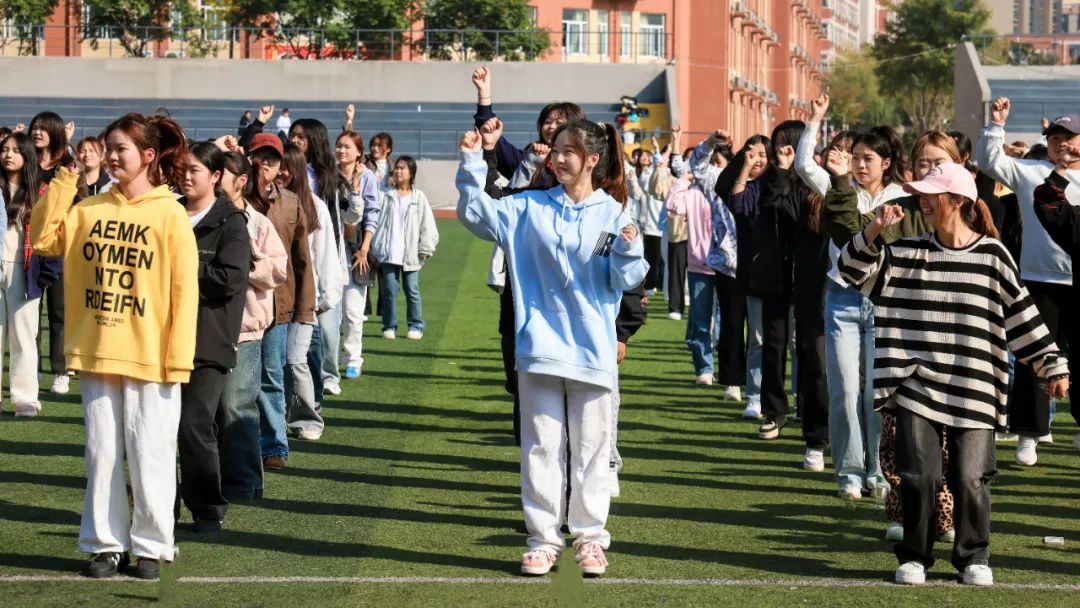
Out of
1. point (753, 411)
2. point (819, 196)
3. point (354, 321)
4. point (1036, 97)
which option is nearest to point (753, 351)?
point (753, 411)

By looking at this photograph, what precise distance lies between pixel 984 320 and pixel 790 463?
3.42 meters

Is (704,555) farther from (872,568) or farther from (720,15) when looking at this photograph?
(720,15)

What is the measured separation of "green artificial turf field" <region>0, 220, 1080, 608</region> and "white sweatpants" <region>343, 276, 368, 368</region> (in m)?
1.31

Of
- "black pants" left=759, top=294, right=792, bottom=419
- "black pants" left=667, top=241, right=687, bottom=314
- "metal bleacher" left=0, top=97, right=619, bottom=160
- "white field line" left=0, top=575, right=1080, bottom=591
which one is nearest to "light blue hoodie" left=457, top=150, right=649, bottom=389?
"white field line" left=0, top=575, right=1080, bottom=591

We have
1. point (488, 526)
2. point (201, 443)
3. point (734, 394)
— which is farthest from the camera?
point (734, 394)

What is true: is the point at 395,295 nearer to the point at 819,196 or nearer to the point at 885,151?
the point at 819,196

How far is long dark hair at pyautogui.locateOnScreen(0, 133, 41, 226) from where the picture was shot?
1095cm

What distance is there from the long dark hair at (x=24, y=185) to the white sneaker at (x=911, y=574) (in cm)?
647

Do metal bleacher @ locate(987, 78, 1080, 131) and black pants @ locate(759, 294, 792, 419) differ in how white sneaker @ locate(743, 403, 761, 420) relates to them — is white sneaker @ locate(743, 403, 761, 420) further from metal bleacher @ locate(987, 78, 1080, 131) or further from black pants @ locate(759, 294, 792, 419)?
metal bleacher @ locate(987, 78, 1080, 131)

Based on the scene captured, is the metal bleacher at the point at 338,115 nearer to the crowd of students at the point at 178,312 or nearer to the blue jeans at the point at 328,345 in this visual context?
the blue jeans at the point at 328,345

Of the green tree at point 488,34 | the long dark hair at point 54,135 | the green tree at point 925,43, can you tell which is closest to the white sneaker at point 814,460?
the long dark hair at point 54,135

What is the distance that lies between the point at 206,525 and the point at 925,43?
73.5 m

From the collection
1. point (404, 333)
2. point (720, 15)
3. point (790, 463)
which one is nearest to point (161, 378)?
point (790, 463)

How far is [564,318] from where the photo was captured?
7.06 metres
